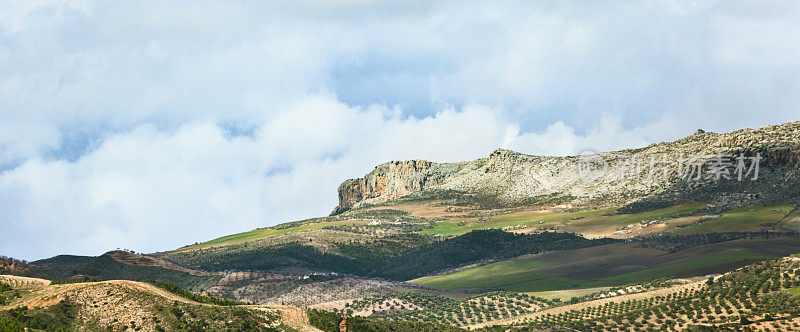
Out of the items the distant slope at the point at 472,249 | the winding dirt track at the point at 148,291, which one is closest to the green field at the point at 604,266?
the distant slope at the point at 472,249

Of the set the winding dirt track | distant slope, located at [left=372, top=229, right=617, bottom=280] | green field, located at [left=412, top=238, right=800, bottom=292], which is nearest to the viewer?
the winding dirt track

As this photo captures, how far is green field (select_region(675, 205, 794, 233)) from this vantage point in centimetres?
14388

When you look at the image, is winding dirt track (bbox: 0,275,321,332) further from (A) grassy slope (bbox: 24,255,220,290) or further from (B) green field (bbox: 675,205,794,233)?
(B) green field (bbox: 675,205,794,233)

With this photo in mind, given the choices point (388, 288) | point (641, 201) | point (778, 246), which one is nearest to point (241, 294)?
point (388, 288)

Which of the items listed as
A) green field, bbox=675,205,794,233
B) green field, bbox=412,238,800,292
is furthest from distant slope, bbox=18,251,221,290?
green field, bbox=675,205,794,233

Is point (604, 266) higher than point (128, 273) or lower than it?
lower

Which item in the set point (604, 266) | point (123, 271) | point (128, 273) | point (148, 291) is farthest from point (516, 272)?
point (148, 291)

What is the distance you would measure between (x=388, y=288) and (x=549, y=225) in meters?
84.8

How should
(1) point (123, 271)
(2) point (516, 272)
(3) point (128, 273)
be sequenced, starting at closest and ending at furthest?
(3) point (128, 273)
(1) point (123, 271)
(2) point (516, 272)

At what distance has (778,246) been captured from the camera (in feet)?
394

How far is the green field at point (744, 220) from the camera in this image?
472 ft

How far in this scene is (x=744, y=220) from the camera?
149 m

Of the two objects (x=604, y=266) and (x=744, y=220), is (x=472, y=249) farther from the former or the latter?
(x=744, y=220)

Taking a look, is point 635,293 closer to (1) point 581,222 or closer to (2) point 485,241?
(2) point 485,241
